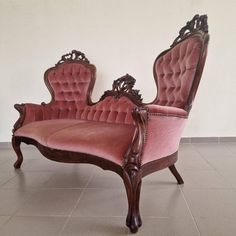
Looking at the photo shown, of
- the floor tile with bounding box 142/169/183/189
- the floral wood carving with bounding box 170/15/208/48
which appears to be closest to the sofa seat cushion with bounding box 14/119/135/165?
the floor tile with bounding box 142/169/183/189

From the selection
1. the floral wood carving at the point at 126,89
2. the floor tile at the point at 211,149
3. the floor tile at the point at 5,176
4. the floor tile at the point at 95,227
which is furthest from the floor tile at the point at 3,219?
the floor tile at the point at 211,149

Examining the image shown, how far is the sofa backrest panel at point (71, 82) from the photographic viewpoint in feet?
8.78

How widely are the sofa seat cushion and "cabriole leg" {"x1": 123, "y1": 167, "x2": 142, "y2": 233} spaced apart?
85mm

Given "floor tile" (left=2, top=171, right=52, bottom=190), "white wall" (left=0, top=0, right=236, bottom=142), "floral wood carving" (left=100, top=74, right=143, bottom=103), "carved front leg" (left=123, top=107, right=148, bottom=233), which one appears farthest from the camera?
"white wall" (left=0, top=0, right=236, bottom=142)

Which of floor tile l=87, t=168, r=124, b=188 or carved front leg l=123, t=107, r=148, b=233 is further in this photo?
floor tile l=87, t=168, r=124, b=188

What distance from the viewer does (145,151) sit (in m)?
1.27

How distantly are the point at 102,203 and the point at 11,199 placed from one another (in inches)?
25.5

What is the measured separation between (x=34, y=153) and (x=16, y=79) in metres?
1.05

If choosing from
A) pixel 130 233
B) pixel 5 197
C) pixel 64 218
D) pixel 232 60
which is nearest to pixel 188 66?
pixel 130 233

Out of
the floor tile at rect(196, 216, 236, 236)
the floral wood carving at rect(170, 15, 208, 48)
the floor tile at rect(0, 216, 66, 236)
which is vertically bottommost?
the floor tile at rect(0, 216, 66, 236)

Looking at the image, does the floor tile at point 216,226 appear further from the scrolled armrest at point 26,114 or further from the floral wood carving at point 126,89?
the scrolled armrest at point 26,114

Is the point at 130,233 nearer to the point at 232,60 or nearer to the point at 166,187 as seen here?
the point at 166,187

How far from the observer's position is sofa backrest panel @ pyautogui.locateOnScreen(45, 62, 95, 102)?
268cm

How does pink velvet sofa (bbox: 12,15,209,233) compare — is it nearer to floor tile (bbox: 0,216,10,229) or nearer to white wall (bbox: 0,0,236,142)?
floor tile (bbox: 0,216,10,229)
